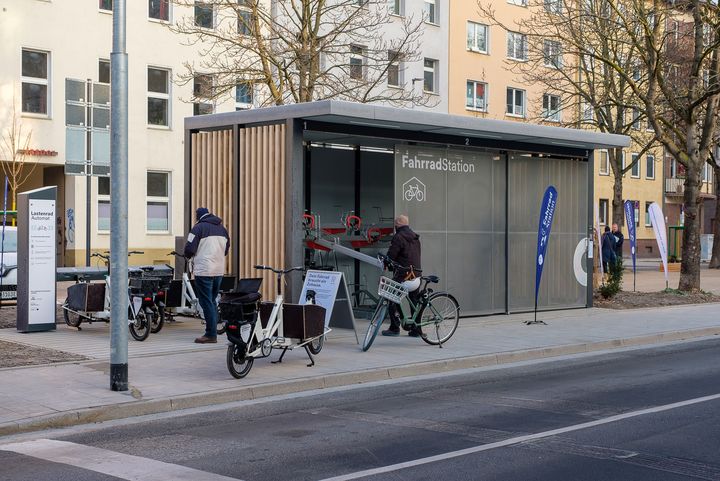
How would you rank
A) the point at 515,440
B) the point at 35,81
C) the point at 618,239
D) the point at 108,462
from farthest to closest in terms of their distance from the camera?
1. the point at 35,81
2. the point at 618,239
3. the point at 515,440
4. the point at 108,462

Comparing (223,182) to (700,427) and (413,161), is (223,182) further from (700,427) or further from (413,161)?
(700,427)

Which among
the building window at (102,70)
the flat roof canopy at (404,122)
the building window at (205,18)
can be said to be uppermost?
the building window at (205,18)

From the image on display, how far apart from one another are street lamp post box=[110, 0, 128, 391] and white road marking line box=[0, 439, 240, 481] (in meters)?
1.72

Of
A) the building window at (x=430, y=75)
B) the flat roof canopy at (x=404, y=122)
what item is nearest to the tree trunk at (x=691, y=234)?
the flat roof canopy at (x=404, y=122)

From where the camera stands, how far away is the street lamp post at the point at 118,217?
9.78 metres

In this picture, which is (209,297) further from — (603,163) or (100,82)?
(603,163)

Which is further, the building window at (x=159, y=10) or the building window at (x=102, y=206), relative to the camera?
the building window at (x=159, y=10)

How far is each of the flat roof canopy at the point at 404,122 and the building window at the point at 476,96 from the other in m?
29.9

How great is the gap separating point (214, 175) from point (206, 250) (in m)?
3.19

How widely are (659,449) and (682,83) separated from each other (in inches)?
955

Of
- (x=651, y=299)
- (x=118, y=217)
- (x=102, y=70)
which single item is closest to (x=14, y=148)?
(x=102, y=70)

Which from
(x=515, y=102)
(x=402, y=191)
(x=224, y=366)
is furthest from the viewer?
(x=515, y=102)

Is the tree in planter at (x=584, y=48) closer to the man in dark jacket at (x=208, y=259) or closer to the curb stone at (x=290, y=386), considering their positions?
the curb stone at (x=290, y=386)

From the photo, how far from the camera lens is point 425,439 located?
26.8 ft
